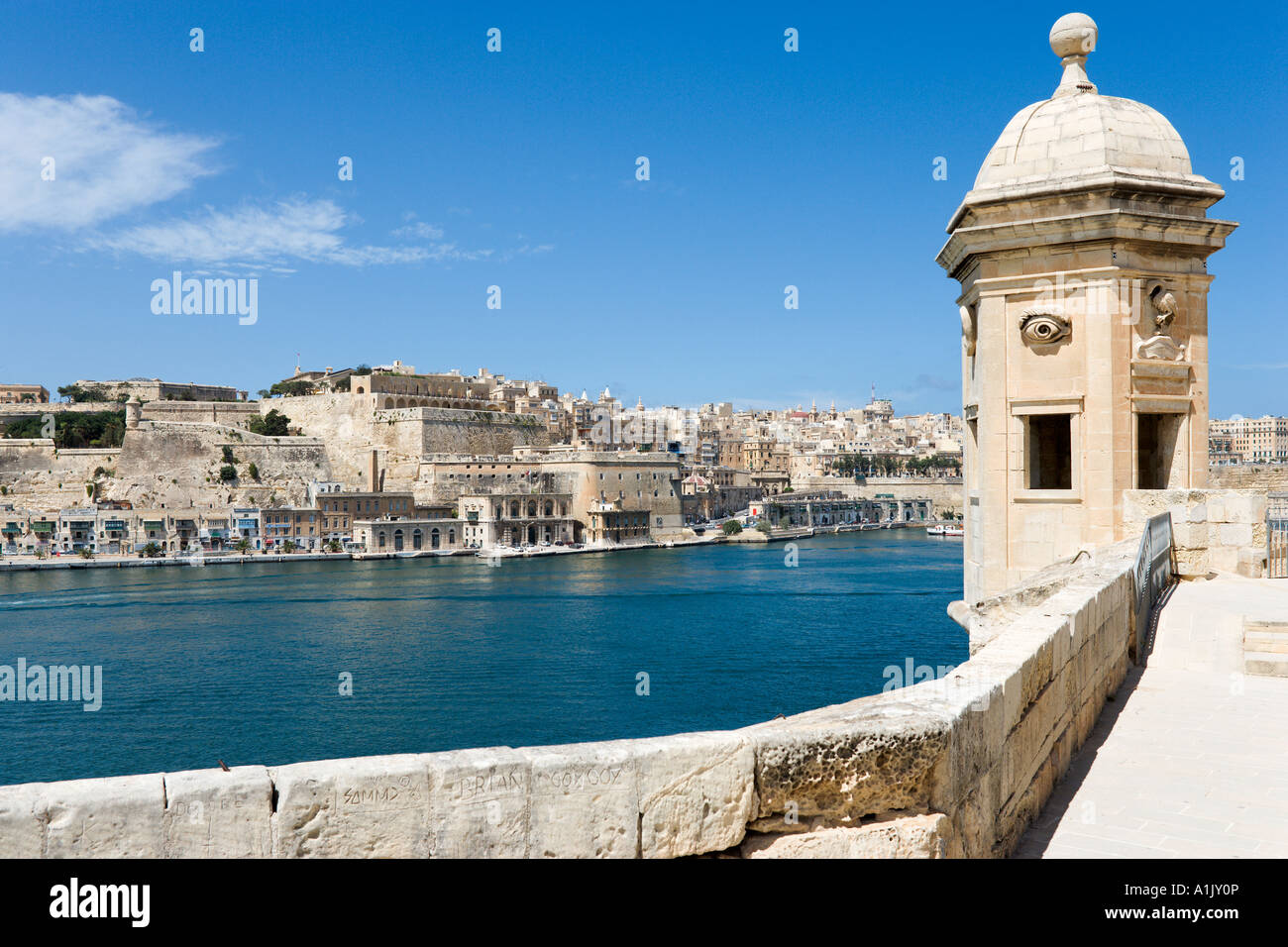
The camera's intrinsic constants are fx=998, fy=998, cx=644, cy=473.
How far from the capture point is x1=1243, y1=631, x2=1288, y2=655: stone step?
4359mm

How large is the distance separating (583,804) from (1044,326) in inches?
204

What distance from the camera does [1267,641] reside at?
439cm

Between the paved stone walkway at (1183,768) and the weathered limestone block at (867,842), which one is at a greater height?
the weathered limestone block at (867,842)

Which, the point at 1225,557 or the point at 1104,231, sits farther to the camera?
the point at 1225,557

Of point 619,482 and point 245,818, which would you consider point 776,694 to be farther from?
point 619,482

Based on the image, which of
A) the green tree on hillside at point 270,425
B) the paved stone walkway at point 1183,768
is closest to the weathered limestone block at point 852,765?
the paved stone walkway at point 1183,768

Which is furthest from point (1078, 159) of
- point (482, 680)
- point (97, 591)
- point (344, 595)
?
point (97, 591)

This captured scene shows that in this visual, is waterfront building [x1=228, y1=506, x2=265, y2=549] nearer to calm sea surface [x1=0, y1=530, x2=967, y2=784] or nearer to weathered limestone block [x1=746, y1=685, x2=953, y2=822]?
calm sea surface [x1=0, y1=530, x2=967, y2=784]

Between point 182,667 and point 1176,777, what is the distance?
29.3 meters

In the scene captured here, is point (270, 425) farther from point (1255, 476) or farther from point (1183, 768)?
point (1183, 768)

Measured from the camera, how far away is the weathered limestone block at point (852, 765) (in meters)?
1.97

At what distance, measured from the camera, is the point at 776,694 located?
78.0ft

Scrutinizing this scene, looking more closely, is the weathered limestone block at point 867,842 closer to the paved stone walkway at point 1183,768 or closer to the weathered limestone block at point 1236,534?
the paved stone walkway at point 1183,768

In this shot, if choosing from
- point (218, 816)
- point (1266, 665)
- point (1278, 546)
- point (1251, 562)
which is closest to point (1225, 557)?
point (1251, 562)
